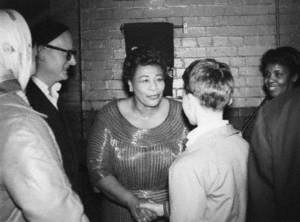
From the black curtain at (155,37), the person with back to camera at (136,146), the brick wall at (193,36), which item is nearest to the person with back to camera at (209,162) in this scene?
the person with back to camera at (136,146)

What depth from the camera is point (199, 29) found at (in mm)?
4285

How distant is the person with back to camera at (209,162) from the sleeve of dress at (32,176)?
57cm

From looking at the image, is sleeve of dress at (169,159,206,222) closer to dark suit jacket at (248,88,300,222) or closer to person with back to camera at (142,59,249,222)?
person with back to camera at (142,59,249,222)

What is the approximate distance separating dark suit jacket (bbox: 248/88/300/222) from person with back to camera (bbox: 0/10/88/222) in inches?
31.9

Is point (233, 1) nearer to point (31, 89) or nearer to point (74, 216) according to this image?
point (31, 89)

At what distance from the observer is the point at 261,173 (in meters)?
1.43

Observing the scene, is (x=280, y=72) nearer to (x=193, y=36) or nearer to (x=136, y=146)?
(x=193, y=36)

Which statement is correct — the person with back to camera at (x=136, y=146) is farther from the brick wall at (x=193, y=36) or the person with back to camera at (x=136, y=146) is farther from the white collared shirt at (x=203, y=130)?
the brick wall at (x=193, y=36)

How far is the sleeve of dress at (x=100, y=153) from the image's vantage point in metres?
2.48

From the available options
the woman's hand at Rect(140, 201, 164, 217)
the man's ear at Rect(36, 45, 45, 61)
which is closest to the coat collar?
the woman's hand at Rect(140, 201, 164, 217)

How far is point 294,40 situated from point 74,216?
4034 millimetres

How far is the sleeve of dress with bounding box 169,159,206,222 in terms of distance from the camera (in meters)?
1.47

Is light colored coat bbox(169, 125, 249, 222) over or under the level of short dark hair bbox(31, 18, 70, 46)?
under

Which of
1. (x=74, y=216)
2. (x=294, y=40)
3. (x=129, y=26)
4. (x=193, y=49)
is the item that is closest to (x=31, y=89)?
(x=74, y=216)
